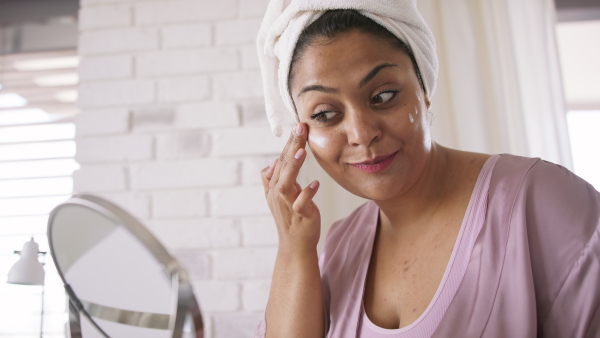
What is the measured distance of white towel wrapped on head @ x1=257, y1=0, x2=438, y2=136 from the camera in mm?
733

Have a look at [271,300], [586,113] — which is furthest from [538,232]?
[586,113]

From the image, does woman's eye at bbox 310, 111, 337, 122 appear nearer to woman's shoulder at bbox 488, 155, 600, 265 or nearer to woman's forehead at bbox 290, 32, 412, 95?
woman's forehead at bbox 290, 32, 412, 95

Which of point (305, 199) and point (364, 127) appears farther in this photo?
point (305, 199)

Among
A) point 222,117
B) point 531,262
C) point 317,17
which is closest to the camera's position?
point 531,262

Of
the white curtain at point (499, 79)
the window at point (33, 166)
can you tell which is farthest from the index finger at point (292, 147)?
the window at point (33, 166)

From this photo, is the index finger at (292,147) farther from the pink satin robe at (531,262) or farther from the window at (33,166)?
the window at (33,166)

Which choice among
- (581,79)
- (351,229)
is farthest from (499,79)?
(351,229)

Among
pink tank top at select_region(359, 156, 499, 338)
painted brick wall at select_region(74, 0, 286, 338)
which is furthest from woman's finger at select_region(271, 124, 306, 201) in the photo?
painted brick wall at select_region(74, 0, 286, 338)

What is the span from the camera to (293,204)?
89 cm

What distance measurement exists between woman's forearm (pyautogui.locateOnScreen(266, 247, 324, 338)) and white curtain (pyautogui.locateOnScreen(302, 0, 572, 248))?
1.43 feet

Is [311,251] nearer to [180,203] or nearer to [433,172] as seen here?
[433,172]

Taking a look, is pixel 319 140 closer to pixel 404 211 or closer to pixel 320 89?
pixel 320 89

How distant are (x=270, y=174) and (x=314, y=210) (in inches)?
5.1

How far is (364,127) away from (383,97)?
2.4 inches
